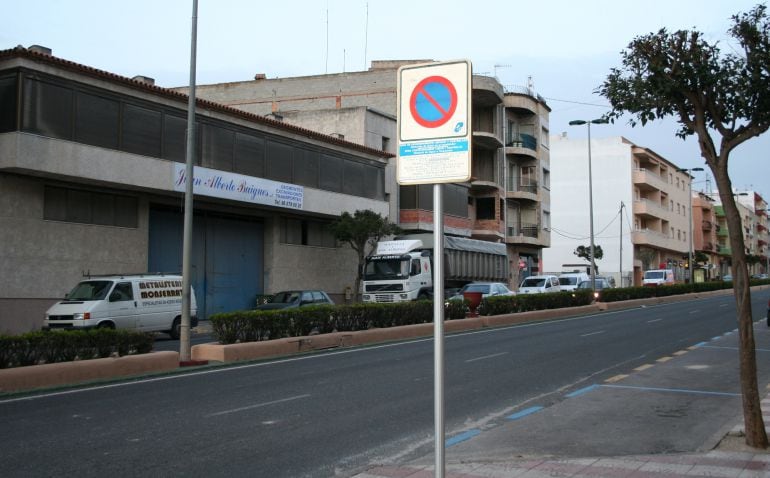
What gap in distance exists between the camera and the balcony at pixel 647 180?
245 feet

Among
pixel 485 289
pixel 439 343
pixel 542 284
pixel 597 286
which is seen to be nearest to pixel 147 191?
pixel 485 289

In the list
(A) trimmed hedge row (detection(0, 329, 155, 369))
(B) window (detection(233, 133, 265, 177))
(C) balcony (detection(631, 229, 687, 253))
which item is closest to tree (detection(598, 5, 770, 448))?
(A) trimmed hedge row (detection(0, 329, 155, 369))

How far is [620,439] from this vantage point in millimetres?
7848

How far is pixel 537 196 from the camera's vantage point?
54875 millimetres

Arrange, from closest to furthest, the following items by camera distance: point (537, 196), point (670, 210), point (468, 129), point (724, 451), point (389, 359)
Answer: point (468, 129) → point (724, 451) → point (389, 359) → point (537, 196) → point (670, 210)

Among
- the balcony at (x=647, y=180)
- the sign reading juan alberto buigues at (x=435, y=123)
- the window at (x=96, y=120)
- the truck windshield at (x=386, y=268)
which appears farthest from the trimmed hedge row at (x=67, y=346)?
the balcony at (x=647, y=180)

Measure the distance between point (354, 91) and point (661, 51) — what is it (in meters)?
40.2

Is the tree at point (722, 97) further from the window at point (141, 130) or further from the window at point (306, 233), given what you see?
the window at point (306, 233)

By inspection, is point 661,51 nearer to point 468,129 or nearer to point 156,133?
point 468,129

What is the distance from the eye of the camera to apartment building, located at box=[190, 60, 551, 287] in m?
41.6

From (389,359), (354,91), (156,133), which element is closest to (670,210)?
(354,91)

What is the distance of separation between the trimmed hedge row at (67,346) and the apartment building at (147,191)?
33.7 feet

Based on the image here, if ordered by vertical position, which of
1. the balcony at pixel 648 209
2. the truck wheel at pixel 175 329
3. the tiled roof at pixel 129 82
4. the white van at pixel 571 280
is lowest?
the truck wheel at pixel 175 329

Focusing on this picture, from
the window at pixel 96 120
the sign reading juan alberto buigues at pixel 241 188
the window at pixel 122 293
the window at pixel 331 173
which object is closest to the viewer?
the window at pixel 122 293
